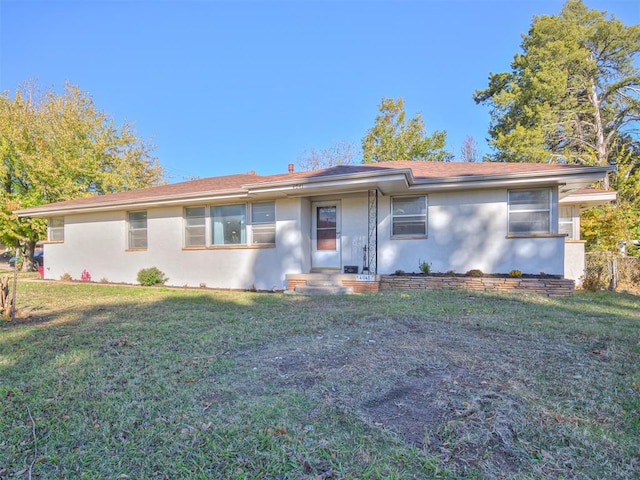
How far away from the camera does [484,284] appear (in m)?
8.15

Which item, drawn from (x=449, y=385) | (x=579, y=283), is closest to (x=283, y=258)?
(x=449, y=385)

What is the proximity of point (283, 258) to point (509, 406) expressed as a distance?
739 centimetres

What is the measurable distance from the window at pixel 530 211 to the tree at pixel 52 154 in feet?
61.3

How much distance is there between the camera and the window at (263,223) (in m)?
9.69

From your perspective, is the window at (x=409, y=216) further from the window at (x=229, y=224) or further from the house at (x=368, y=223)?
the window at (x=229, y=224)

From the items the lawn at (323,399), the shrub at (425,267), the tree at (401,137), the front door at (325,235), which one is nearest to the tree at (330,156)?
the tree at (401,137)

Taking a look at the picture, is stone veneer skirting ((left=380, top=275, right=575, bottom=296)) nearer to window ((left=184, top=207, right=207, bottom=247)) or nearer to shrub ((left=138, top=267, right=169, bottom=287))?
window ((left=184, top=207, right=207, bottom=247))

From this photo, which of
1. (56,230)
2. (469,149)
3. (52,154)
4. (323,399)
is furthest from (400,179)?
(469,149)

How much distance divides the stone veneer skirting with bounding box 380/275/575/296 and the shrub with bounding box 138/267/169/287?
282 inches

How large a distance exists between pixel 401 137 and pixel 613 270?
1372 cm

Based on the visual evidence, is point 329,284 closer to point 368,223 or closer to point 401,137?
point 368,223

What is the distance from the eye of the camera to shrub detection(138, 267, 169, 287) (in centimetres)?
1092

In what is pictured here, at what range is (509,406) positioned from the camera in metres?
2.44

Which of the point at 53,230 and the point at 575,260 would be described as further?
the point at 53,230
